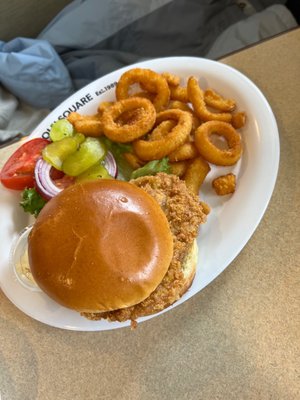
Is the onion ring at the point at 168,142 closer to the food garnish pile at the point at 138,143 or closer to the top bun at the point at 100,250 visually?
the food garnish pile at the point at 138,143

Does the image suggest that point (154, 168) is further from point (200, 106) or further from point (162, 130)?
point (200, 106)

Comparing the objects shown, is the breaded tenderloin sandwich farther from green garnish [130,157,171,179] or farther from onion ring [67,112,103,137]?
onion ring [67,112,103,137]

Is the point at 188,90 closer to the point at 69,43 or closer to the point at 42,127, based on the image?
the point at 42,127

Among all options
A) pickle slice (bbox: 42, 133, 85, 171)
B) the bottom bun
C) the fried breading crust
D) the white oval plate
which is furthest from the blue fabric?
the bottom bun

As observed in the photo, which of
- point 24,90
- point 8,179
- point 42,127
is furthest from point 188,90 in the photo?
point 24,90

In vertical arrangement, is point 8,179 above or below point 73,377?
above

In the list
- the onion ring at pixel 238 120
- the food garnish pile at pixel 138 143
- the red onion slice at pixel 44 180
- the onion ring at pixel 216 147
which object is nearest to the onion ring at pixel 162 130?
the food garnish pile at pixel 138 143

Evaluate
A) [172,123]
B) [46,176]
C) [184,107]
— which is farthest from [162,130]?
[46,176]
